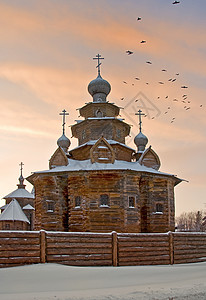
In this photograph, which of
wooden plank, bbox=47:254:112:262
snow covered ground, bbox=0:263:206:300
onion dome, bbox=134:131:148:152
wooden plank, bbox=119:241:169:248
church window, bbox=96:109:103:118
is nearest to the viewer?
snow covered ground, bbox=0:263:206:300

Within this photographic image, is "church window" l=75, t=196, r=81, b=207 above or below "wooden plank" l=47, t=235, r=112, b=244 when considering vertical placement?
above

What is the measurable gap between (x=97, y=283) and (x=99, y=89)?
2123cm

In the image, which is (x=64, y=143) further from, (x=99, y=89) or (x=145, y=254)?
(x=145, y=254)

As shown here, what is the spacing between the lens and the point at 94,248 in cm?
1239

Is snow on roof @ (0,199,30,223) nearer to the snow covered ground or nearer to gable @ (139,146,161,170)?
gable @ (139,146,161,170)

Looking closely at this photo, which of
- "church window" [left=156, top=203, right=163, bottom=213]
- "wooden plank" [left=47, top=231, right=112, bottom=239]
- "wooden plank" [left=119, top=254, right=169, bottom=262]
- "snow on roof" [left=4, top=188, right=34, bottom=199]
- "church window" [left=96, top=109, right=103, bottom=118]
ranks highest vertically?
"church window" [left=96, top=109, right=103, bottom=118]

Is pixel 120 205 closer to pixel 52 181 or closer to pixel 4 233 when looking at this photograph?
pixel 52 181

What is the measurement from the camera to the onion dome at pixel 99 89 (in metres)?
28.4

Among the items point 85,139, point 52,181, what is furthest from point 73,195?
point 85,139

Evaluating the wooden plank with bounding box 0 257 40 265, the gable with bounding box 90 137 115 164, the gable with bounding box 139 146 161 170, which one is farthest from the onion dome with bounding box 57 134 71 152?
the wooden plank with bounding box 0 257 40 265

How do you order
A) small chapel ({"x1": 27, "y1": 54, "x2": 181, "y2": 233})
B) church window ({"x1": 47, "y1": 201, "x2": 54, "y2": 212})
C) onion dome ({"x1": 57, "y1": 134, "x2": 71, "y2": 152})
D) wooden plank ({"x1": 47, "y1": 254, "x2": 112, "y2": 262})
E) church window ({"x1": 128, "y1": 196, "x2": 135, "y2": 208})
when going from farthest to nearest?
onion dome ({"x1": 57, "y1": 134, "x2": 71, "y2": 152})
church window ({"x1": 47, "y1": 201, "x2": 54, "y2": 212})
church window ({"x1": 128, "y1": 196, "x2": 135, "y2": 208})
small chapel ({"x1": 27, "y1": 54, "x2": 181, "y2": 233})
wooden plank ({"x1": 47, "y1": 254, "x2": 112, "y2": 262})

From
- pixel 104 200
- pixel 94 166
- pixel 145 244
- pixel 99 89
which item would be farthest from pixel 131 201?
pixel 99 89

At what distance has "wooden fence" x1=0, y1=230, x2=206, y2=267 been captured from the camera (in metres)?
11.1

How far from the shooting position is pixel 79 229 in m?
22.0
